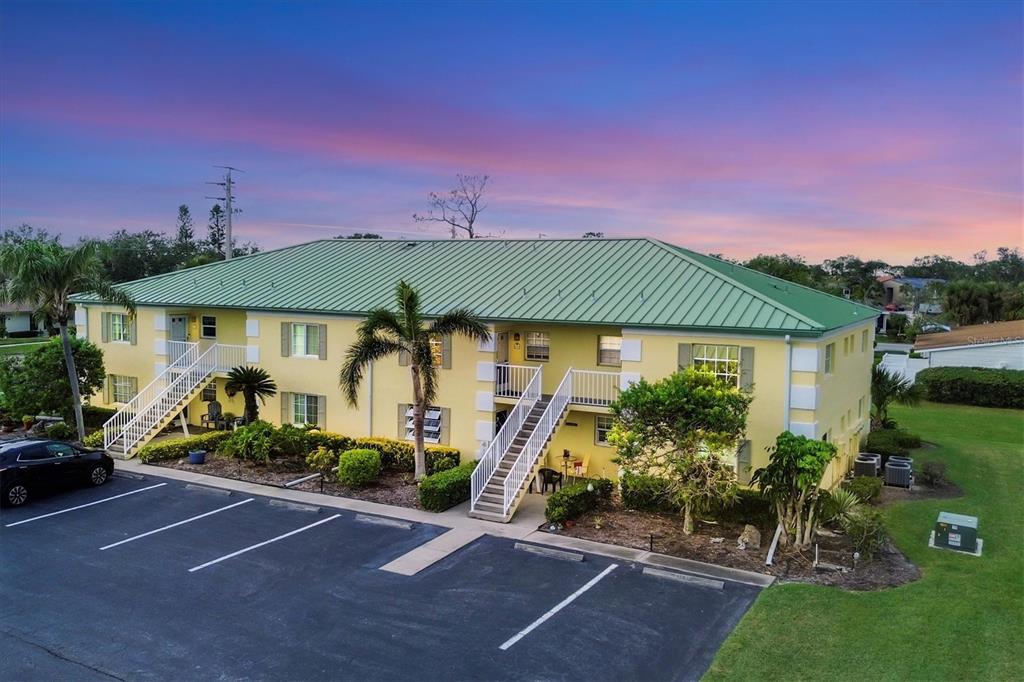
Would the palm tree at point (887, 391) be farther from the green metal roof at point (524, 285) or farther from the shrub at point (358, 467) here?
the shrub at point (358, 467)

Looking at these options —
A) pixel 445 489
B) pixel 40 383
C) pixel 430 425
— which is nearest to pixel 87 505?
pixel 445 489

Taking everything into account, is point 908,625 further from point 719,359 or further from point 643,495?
point 719,359

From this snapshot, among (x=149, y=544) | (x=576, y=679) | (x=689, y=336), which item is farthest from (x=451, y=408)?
(x=576, y=679)

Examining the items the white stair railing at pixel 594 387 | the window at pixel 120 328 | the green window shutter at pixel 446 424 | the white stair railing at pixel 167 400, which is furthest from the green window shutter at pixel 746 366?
the window at pixel 120 328

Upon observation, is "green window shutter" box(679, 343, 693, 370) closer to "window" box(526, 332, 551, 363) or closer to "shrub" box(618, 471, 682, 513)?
"shrub" box(618, 471, 682, 513)

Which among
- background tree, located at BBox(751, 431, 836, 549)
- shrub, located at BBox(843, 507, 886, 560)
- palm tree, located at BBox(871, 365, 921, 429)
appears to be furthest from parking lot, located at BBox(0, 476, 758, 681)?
palm tree, located at BBox(871, 365, 921, 429)

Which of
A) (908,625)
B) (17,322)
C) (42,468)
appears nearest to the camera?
(908,625)
